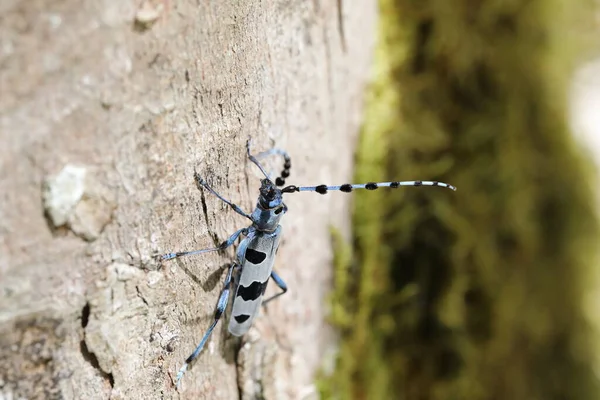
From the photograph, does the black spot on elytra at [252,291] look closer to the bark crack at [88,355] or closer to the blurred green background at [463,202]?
the bark crack at [88,355]

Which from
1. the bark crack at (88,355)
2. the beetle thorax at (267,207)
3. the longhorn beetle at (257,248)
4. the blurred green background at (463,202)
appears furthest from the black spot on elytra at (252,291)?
the blurred green background at (463,202)

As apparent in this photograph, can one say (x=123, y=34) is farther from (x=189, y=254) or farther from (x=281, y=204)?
(x=281, y=204)

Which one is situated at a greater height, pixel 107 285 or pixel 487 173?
pixel 487 173

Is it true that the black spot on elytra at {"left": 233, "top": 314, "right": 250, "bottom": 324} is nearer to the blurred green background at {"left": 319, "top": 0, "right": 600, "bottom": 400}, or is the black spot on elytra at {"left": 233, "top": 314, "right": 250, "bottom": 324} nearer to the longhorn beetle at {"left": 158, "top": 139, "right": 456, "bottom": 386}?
the longhorn beetle at {"left": 158, "top": 139, "right": 456, "bottom": 386}

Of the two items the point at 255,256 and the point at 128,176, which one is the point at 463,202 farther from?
the point at 128,176

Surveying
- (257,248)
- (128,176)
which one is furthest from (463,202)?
(128,176)

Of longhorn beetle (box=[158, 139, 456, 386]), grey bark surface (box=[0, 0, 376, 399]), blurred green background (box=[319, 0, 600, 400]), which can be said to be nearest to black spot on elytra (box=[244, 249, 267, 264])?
longhorn beetle (box=[158, 139, 456, 386])

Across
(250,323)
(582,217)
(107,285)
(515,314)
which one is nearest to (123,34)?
(107,285)
